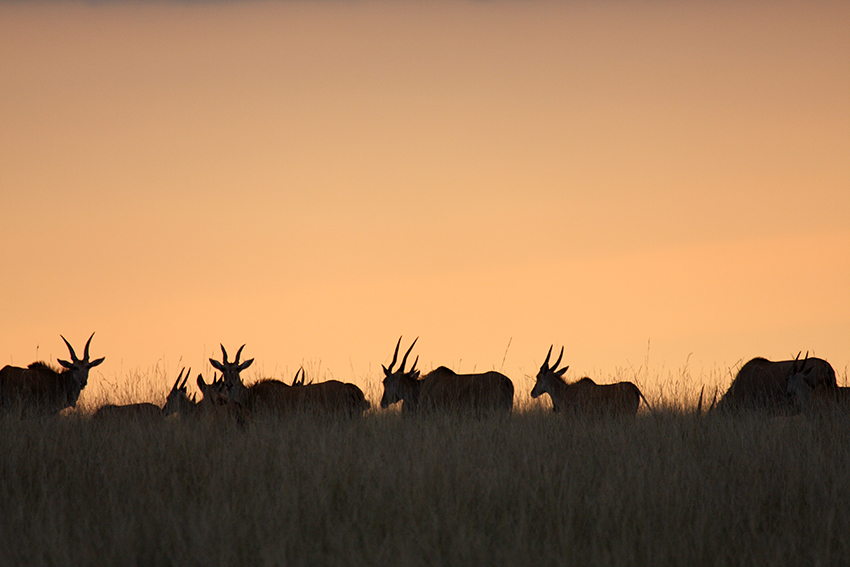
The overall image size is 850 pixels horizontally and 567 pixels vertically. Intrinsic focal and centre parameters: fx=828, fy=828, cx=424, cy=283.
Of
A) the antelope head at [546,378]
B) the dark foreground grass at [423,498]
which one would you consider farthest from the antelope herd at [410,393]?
the dark foreground grass at [423,498]

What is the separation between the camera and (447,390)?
48.7ft

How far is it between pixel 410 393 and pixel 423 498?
799cm

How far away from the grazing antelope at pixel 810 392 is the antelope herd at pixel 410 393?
16mm

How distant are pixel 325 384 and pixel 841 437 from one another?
7.76m

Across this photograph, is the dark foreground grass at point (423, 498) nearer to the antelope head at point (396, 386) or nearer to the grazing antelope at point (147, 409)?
the grazing antelope at point (147, 409)

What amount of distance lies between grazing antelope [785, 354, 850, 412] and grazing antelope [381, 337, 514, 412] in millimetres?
4661

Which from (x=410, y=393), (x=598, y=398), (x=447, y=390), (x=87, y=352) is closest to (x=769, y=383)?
(x=598, y=398)

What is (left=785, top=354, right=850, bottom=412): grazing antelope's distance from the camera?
12.5 m

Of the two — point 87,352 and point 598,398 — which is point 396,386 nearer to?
point 598,398

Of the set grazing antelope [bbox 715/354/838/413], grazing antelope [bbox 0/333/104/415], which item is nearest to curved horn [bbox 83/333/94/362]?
grazing antelope [bbox 0/333/104/415]

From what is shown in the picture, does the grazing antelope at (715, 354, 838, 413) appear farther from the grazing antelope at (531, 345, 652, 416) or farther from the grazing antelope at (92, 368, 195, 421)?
the grazing antelope at (92, 368, 195, 421)

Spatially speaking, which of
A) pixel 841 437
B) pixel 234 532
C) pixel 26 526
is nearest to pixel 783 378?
pixel 841 437

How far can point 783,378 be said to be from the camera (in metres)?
14.7

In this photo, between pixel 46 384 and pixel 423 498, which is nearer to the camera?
pixel 423 498
